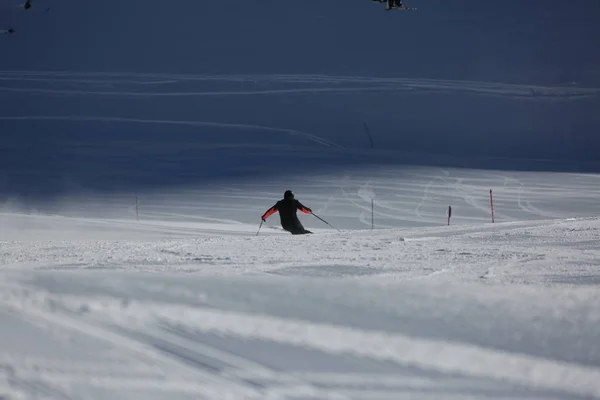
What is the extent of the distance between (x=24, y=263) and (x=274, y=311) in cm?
217

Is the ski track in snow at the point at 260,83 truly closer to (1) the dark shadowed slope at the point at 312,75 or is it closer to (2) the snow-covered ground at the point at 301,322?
(1) the dark shadowed slope at the point at 312,75

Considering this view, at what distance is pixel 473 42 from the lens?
2800 centimetres

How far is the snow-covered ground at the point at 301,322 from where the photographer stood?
246cm

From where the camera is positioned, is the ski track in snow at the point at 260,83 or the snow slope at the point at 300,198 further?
the ski track in snow at the point at 260,83

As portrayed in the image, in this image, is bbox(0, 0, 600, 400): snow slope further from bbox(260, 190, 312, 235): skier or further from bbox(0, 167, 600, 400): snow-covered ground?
bbox(260, 190, 312, 235): skier

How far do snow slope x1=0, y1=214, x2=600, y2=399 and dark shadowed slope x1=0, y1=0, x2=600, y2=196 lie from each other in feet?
65.1

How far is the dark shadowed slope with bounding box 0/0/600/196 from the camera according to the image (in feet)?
82.9

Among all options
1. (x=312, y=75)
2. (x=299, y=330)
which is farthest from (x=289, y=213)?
(x=312, y=75)

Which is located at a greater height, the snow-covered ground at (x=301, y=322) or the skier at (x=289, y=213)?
the skier at (x=289, y=213)

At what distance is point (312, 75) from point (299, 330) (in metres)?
24.8

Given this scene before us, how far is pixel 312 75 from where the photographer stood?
2738cm

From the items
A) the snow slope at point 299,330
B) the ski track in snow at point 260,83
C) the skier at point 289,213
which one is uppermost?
the ski track in snow at point 260,83

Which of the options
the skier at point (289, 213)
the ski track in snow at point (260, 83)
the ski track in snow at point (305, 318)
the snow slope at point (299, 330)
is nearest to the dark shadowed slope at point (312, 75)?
the ski track in snow at point (260, 83)

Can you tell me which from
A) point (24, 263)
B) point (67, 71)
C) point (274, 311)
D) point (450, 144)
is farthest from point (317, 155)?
point (274, 311)
